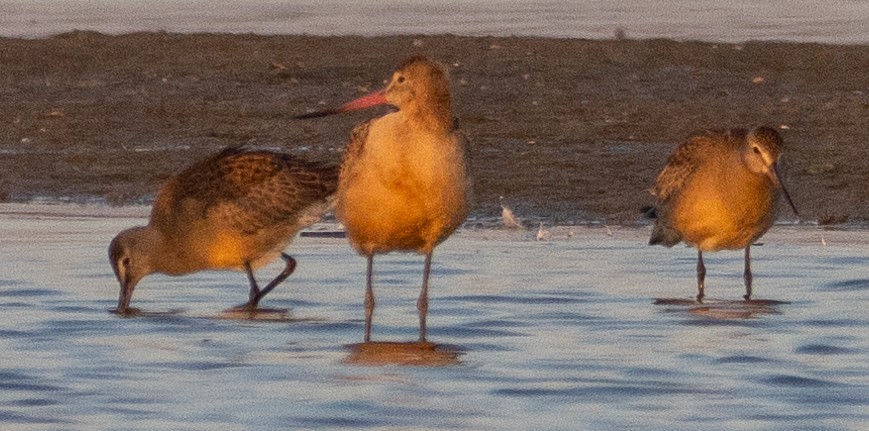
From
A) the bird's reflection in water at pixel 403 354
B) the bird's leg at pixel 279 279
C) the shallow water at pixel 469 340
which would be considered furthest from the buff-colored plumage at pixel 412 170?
the bird's leg at pixel 279 279

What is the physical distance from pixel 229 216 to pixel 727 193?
8.67 feet

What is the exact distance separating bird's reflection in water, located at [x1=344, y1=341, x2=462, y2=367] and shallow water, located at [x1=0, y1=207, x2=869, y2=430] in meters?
0.07

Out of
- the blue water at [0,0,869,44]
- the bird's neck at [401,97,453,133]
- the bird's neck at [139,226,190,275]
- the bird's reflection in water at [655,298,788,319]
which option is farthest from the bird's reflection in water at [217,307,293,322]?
the blue water at [0,0,869,44]

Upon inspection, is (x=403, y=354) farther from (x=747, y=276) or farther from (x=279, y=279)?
(x=747, y=276)

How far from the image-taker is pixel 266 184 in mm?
11688

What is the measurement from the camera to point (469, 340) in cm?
992

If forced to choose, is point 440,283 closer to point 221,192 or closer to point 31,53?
point 221,192

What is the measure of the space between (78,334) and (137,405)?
1.83m

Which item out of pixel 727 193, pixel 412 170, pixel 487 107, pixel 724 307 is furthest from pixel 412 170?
pixel 487 107

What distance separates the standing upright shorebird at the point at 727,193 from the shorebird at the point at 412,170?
208 centimetres

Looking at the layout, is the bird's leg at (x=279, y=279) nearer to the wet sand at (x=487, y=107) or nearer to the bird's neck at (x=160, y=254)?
the bird's neck at (x=160, y=254)

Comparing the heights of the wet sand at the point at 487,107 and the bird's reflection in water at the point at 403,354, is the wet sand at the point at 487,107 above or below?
above

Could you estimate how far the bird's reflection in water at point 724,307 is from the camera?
1062cm

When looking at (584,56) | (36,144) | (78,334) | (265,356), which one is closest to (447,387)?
(265,356)
